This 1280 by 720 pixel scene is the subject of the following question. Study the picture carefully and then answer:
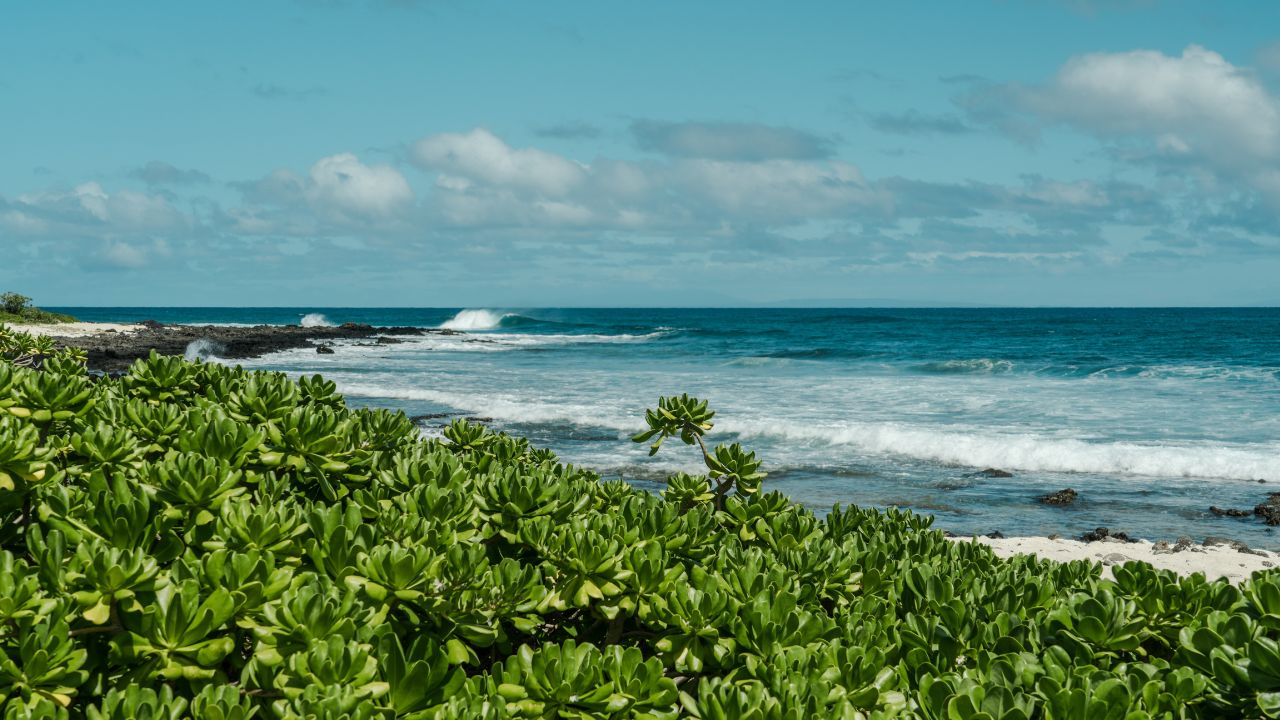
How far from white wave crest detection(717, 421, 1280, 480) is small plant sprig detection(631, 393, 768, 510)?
38.8 feet

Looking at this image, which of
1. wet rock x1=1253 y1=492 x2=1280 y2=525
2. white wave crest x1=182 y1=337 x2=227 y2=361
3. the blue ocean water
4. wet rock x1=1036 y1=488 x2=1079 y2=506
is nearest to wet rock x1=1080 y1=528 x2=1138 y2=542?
the blue ocean water

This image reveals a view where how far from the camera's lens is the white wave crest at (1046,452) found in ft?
47.3

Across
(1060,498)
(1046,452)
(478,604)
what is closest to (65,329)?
(1046,452)

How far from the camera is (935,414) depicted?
2081cm

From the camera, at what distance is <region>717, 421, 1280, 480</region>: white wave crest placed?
568 inches

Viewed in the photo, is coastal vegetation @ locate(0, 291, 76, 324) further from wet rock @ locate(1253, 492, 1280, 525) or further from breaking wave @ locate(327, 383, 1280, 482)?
wet rock @ locate(1253, 492, 1280, 525)

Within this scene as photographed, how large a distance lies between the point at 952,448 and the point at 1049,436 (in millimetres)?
2566

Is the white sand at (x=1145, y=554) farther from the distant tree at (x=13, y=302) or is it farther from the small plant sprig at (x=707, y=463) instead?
the distant tree at (x=13, y=302)

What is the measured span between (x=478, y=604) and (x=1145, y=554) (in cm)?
939

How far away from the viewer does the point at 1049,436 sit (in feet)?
56.6

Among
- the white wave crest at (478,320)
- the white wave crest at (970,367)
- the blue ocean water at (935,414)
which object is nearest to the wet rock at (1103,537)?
Result: the blue ocean water at (935,414)

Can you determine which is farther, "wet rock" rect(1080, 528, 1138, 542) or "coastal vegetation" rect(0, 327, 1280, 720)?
"wet rock" rect(1080, 528, 1138, 542)

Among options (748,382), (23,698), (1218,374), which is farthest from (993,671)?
(1218,374)

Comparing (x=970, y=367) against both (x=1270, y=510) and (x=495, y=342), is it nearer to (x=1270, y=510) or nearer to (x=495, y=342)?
(x=1270, y=510)
